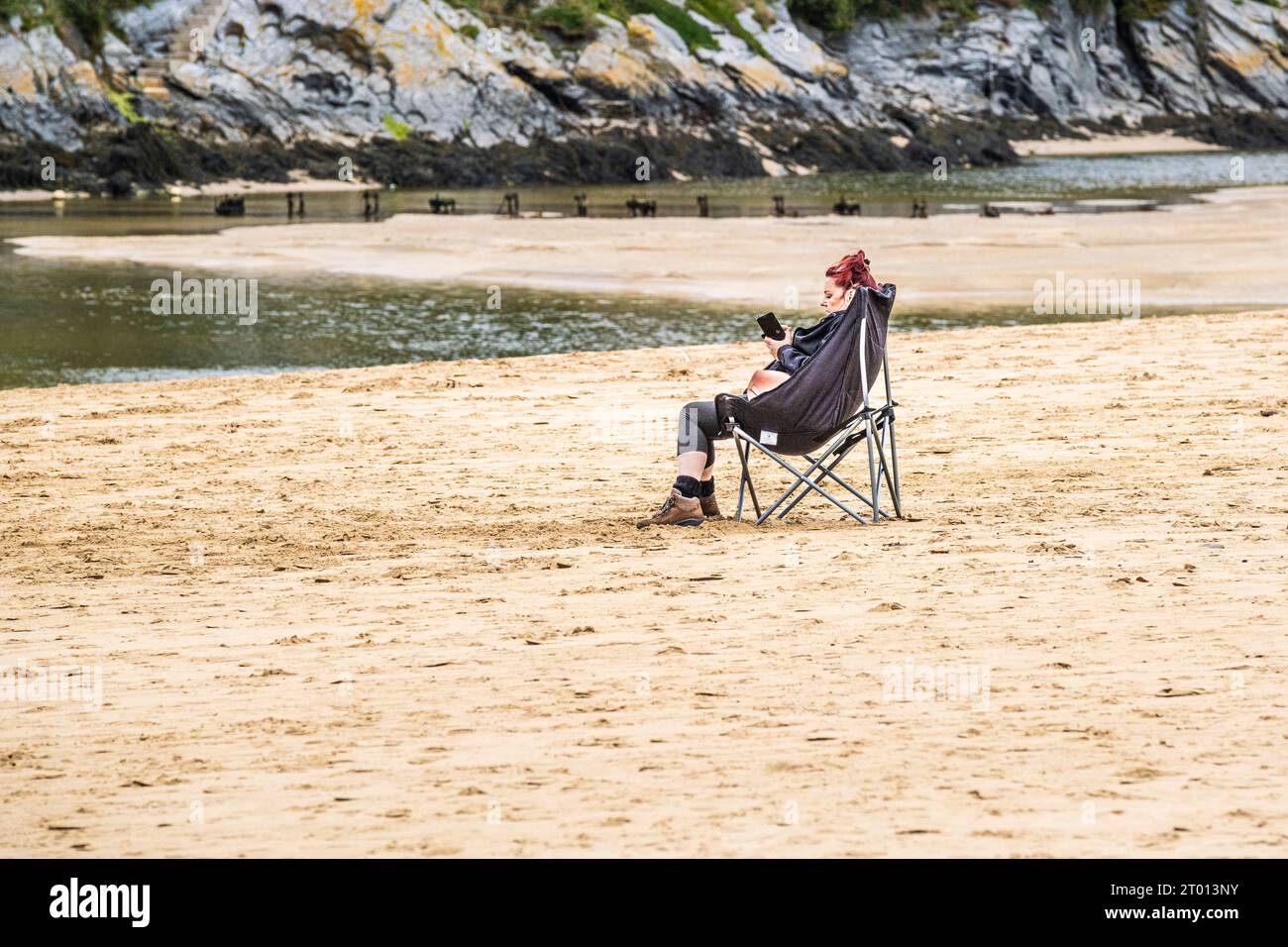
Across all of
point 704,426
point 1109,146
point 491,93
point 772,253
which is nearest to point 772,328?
point 704,426

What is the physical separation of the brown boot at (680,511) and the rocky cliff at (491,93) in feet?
174

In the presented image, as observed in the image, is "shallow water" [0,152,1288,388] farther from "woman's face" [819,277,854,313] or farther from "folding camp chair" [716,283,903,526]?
"woman's face" [819,277,854,313]

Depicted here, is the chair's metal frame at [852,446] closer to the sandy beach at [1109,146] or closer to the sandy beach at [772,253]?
the sandy beach at [772,253]

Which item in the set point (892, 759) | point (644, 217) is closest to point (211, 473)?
point (892, 759)

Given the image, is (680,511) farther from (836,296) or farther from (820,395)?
(836,296)

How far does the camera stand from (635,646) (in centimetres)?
Answer: 629

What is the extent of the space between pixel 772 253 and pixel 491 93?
41925 millimetres

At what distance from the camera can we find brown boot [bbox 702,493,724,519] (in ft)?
28.7

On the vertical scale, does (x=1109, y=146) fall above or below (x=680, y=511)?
above

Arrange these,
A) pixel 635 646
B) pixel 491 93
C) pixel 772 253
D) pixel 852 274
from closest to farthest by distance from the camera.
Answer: pixel 635 646 < pixel 852 274 < pixel 772 253 < pixel 491 93

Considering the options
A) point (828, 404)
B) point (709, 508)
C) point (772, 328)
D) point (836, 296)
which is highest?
point (836, 296)

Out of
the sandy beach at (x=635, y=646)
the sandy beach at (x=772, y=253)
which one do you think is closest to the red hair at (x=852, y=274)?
the sandy beach at (x=635, y=646)

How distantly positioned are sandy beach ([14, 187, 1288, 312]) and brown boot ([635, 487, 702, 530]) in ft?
55.6

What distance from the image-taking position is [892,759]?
4.95 meters
